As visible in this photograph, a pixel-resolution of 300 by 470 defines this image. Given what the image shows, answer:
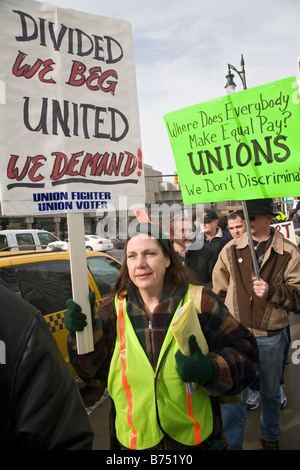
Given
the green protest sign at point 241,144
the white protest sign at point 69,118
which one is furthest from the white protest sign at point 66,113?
the green protest sign at point 241,144

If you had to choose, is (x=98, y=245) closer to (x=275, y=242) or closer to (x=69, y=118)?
(x=275, y=242)

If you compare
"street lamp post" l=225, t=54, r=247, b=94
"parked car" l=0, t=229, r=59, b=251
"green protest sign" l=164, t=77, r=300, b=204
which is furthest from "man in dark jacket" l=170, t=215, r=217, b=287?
"street lamp post" l=225, t=54, r=247, b=94

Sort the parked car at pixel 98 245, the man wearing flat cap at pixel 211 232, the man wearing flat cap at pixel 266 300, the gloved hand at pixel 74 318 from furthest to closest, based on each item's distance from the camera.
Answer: the parked car at pixel 98 245 < the man wearing flat cap at pixel 211 232 < the man wearing flat cap at pixel 266 300 < the gloved hand at pixel 74 318

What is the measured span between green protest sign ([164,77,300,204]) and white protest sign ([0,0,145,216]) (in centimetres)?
63

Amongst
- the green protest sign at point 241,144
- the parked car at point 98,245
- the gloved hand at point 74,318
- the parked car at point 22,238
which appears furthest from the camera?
the parked car at point 98,245

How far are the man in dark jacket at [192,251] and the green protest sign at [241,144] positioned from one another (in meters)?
1.14

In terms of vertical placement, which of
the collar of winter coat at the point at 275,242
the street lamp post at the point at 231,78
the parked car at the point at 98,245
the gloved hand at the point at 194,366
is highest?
the street lamp post at the point at 231,78

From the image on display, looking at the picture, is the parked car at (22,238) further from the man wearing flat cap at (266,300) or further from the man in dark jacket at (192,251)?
the man wearing flat cap at (266,300)

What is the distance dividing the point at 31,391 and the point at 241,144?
2.03m

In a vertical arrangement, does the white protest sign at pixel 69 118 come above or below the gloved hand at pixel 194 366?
above

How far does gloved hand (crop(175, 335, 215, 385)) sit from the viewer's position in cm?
151

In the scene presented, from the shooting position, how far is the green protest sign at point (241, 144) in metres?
2.28

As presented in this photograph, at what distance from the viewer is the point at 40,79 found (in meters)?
1.76

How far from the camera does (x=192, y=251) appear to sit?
3.73m
